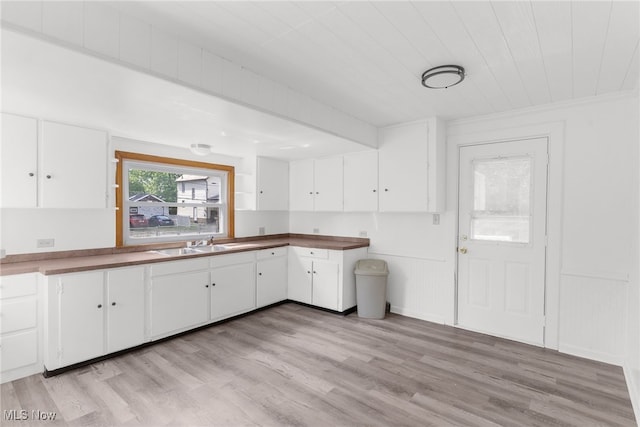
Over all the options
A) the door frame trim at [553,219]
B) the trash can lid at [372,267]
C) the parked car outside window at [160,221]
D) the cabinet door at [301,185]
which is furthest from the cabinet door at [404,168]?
the parked car outside window at [160,221]

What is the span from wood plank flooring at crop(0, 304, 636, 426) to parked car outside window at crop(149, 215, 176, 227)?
1.49m

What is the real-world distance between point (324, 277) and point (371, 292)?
0.65 meters

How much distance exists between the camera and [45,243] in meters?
2.95

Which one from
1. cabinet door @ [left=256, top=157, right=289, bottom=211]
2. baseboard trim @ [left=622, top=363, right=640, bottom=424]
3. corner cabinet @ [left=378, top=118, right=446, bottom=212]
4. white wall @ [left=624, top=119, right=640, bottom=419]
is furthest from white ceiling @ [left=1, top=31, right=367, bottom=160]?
baseboard trim @ [left=622, top=363, right=640, bottom=424]

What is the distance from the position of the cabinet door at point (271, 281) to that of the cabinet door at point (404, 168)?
1.64m

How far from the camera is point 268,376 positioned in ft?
8.41

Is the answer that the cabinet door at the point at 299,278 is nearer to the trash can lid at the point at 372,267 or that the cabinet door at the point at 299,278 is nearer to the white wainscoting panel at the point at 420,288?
the trash can lid at the point at 372,267

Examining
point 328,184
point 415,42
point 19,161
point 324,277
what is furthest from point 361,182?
point 19,161

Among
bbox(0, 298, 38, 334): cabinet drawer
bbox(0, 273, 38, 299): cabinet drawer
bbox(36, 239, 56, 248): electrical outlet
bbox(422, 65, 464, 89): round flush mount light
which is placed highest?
bbox(422, 65, 464, 89): round flush mount light

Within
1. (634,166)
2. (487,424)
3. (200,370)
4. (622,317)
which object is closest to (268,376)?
(200,370)

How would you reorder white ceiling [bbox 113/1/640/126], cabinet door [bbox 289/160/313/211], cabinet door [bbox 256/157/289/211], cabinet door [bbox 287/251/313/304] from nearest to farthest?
white ceiling [bbox 113/1/640/126] < cabinet door [bbox 287/251/313/304] < cabinet door [bbox 256/157/289/211] < cabinet door [bbox 289/160/313/211]

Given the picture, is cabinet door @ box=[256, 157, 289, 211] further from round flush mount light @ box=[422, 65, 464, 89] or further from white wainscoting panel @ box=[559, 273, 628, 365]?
white wainscoting panel @ box=[559, 273, 628, 365]

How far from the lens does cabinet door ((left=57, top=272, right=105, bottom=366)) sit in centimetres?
254

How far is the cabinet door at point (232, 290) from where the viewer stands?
3613mm
